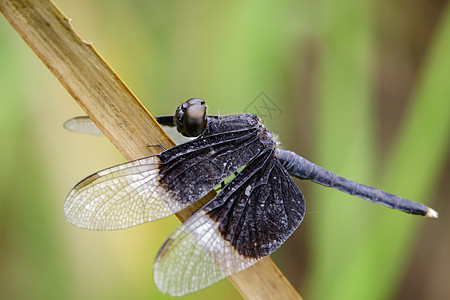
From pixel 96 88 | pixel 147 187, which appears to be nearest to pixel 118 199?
pixel 147 187

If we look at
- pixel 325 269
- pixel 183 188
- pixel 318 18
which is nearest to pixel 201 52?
pixel 318 18

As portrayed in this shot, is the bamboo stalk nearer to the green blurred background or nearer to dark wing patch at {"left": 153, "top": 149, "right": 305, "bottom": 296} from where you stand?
dark wing patch at {"left": 153, "top": 149, "right": 305, "bottom": 296}

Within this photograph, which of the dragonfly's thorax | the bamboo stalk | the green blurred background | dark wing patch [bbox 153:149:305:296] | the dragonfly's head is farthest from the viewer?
the green blurred background

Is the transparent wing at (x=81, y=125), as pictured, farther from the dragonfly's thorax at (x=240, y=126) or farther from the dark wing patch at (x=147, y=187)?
the dragonfly's thorax at (x=240, y=126)

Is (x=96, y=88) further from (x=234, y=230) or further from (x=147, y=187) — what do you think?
(x=234, y=230)

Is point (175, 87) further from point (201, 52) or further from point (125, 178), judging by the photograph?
point (125, 178)

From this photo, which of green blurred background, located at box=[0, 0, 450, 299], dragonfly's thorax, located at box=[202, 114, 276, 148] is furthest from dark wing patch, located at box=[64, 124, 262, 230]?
green blurred background, located at box=[0, 0, 450, 299]
